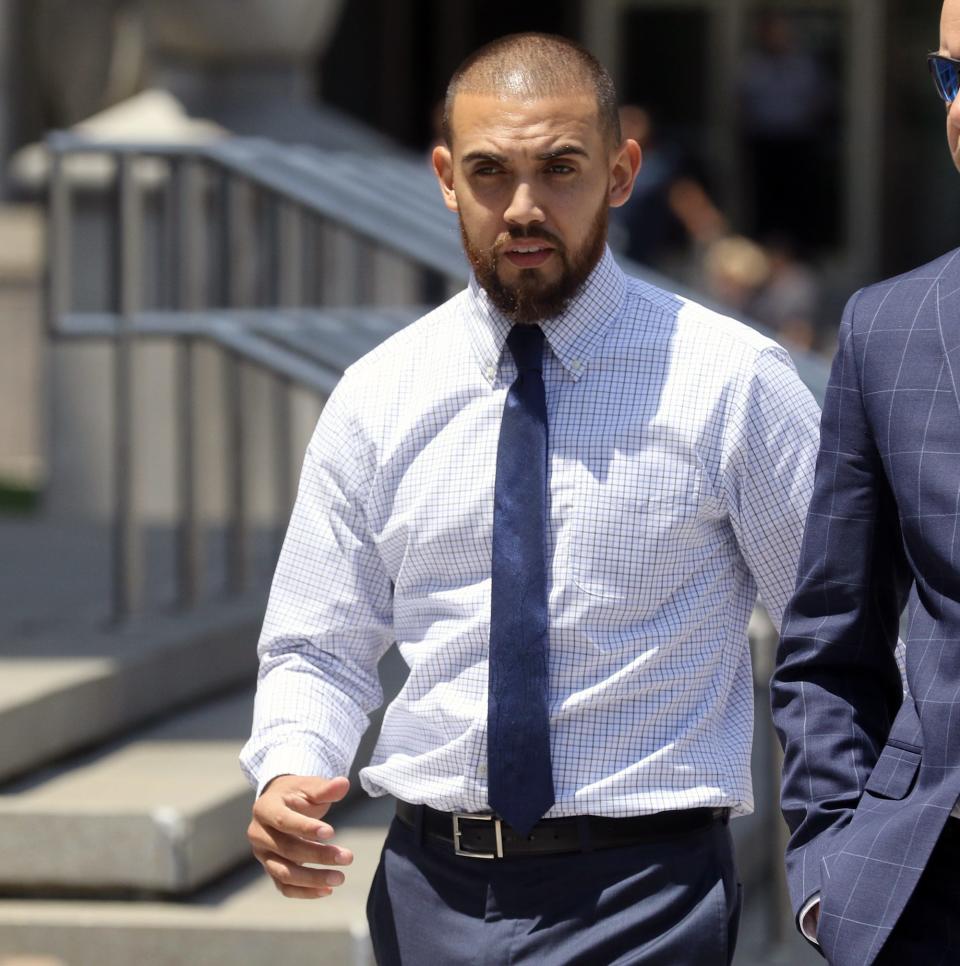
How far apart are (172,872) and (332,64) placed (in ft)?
45.3

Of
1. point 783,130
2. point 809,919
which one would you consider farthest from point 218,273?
point 783,130

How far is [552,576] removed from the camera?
276 centimetres

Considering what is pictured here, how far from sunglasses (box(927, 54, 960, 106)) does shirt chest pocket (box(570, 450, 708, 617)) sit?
0.60 metres

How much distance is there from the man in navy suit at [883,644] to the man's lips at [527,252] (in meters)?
0.46

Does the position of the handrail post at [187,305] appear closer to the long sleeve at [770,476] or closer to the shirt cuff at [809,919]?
the long sleeve at [770,476]

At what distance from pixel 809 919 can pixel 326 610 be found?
2.79 ft

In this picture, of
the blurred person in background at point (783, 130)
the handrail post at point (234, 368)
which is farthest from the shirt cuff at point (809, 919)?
the blurred person in background at point (783, 130)

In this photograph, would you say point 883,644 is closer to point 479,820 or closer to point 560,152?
point 479,820

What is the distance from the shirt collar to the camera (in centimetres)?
285

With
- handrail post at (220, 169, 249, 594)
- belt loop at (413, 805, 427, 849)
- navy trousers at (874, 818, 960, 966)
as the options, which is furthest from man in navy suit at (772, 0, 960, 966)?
handrail post at (220, 169, 249, 594)

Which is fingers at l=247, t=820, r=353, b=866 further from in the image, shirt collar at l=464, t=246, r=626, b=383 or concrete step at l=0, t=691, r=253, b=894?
concrete step at l=0, t=691, r=253, b=894

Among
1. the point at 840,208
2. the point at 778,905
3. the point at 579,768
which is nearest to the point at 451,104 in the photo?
the point at 579,768

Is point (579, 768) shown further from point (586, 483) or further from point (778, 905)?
point (778, 905)

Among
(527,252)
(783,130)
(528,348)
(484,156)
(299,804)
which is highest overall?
(484,156)
